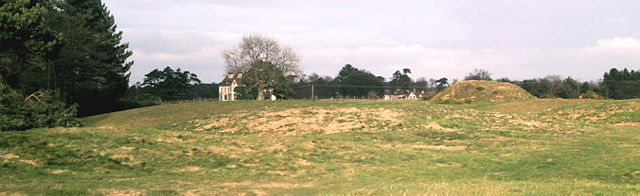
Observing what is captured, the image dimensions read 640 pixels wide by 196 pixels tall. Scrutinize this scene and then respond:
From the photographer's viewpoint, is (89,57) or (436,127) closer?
(436,127)

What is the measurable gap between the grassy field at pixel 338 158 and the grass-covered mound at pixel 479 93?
2517cm

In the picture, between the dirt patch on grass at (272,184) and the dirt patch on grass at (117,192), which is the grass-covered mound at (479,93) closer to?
the dirt patch on grass at (272,184)

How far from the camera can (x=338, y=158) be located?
1803cm

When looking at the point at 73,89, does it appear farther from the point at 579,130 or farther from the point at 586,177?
the point at 586,177

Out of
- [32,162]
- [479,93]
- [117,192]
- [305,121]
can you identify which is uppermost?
[479,93]

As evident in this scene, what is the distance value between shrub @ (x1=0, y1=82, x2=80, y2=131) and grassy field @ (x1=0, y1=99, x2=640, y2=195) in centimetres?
106

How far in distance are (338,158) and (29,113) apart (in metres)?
12.4

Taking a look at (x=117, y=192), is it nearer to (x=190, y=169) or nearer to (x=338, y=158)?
(x=190, y=169)

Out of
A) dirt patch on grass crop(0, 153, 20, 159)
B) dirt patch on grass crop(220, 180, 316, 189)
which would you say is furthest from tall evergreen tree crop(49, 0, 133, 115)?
dirt patch on grass crop(220, 180, 316, 189)

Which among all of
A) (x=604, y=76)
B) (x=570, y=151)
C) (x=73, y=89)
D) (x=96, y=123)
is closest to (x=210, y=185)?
(x=570, y=151)

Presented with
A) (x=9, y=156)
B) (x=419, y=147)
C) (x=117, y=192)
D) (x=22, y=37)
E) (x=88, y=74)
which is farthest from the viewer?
(x=88, y=74)

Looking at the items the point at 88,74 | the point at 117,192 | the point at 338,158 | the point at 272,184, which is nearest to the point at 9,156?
the point at 117,192

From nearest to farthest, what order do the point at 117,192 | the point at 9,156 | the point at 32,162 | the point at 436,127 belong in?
the point at 117,192 < the point at 32,162 < the point at 9,156 < the point at 436,127

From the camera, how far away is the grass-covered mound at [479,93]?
53.4 m
